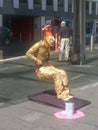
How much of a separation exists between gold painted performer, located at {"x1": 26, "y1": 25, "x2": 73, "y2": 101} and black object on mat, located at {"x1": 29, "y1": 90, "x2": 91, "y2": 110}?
152mm

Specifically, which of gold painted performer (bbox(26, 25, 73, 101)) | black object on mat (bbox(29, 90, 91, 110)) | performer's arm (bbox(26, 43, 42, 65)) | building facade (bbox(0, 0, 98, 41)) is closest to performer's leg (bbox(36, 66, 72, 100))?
gold painted performer (bbox(26, 25, 73, 101))

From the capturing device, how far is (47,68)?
8.51m

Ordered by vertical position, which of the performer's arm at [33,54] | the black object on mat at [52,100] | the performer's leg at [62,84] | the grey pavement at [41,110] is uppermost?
the performer's arm at [33,54]

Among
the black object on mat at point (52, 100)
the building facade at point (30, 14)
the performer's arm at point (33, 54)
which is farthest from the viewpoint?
the building facade at point (30, 14)

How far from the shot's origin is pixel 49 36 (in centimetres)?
844

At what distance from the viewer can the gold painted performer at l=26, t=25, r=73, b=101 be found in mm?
8258

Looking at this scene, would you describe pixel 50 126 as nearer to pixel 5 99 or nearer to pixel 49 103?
pixel 49 103

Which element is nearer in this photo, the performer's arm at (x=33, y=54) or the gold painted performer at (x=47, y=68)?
the gold painted performer at (x=47, y=68)

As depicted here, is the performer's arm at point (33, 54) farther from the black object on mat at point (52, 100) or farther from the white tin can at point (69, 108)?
the white tin can at point (69, 108)

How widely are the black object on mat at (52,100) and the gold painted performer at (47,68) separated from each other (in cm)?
15

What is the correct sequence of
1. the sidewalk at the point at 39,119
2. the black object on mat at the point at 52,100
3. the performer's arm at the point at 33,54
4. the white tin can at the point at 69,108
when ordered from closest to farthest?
the sidewalk at the point at 39,119
the white tin can at the point at 69,108
the black object on mat at the point at 52,100
the performer's arm at the point at 33,54

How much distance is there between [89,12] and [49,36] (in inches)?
1824

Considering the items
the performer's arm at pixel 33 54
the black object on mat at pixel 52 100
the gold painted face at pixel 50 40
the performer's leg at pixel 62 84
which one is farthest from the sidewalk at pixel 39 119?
the gold painted face at pixel 50 40

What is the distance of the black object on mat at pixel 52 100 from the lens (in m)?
8.18
